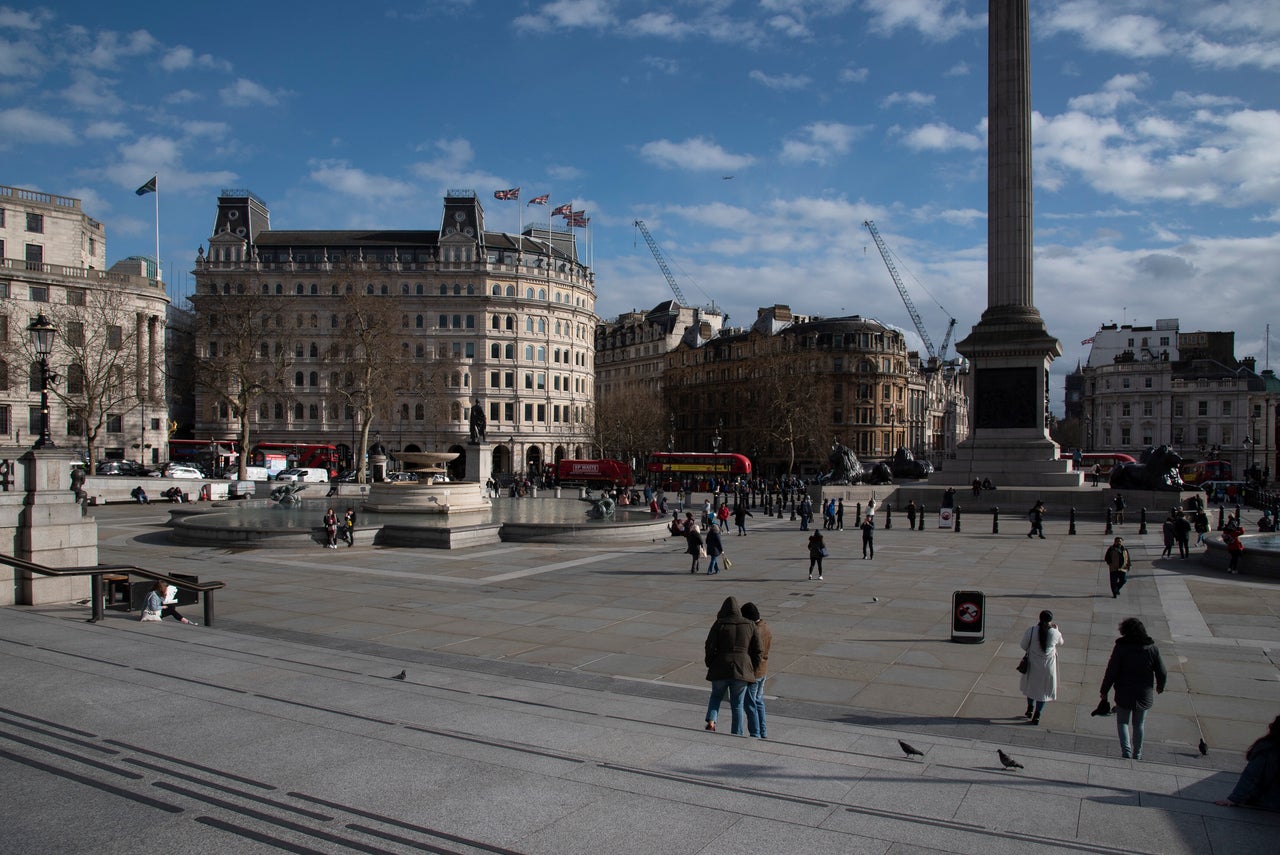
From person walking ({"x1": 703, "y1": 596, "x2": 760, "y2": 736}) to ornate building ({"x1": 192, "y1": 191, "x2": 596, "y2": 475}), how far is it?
75.7 metres

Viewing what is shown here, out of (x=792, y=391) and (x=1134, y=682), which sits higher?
(x=792, y=391)

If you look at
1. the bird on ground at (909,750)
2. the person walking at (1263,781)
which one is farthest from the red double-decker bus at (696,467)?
the person walking at (1263,781)

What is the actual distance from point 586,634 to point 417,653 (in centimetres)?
299

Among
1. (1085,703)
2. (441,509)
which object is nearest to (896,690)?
(1085,703)

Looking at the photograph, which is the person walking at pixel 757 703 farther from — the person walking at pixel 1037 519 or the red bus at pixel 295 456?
the red bus at pixel 295 456

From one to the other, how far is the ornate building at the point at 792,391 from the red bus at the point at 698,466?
793 cm

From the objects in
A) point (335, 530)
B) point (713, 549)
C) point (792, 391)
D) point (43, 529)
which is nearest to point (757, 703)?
point (713, 549)

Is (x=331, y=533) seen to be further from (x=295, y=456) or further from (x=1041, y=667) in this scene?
(x=295, y=456)

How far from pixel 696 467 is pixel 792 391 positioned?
632 inches

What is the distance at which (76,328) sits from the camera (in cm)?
5631

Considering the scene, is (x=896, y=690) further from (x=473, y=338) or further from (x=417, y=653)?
(x=473, y=338)

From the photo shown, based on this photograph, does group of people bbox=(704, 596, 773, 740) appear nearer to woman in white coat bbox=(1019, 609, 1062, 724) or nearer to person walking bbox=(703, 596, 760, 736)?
person walking bbox=(703, 596, 760, 736)

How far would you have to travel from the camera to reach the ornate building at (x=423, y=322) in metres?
85.9

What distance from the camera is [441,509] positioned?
32375 mm
